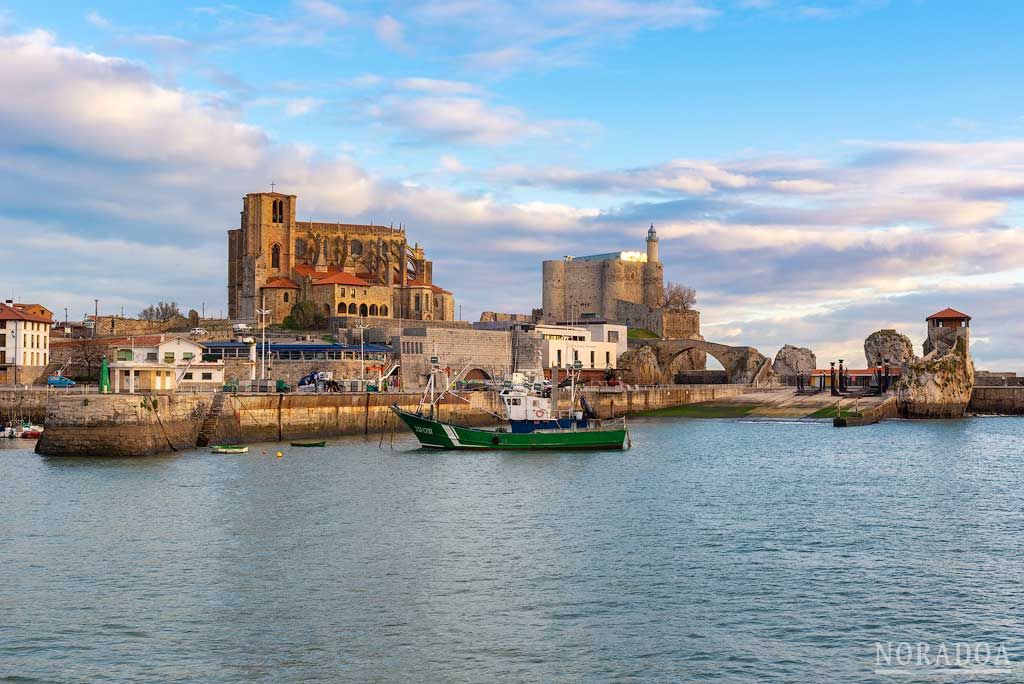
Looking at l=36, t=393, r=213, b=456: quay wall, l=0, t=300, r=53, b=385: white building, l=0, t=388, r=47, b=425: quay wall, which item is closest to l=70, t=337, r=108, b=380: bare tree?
l=0, t=300, r=53, b=385: white building

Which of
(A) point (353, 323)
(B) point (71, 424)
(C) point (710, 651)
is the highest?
(A) point (353, 323)

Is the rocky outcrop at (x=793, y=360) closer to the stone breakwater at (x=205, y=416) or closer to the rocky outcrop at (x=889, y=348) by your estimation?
the rocky outcrop at (x=889, y=348)

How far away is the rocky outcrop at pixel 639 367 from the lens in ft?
381

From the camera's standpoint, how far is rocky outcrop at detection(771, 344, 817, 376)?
11900 centimetres

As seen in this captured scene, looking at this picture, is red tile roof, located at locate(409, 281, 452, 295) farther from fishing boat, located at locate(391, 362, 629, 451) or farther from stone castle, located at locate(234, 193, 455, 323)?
fishing boat, located at locate(391, 362, 629, 451)

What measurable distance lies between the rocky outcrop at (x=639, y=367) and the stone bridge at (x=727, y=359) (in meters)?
3.12

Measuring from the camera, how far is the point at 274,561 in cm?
2928

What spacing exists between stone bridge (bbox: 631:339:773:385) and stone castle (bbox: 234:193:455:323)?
25047 mm

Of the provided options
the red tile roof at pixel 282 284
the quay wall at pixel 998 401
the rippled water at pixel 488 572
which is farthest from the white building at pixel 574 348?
the rippled water at pixel 488 572

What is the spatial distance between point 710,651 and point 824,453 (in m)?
42.4

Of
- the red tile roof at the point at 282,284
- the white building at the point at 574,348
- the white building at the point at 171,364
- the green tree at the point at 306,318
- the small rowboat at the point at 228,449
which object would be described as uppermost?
the red tile roof at the point at 282,284

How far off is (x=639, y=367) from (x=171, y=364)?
6171 centimetres

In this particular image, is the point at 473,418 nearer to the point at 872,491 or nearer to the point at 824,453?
the point at 824,453

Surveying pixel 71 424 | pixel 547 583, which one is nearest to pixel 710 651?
pixel 547 583
